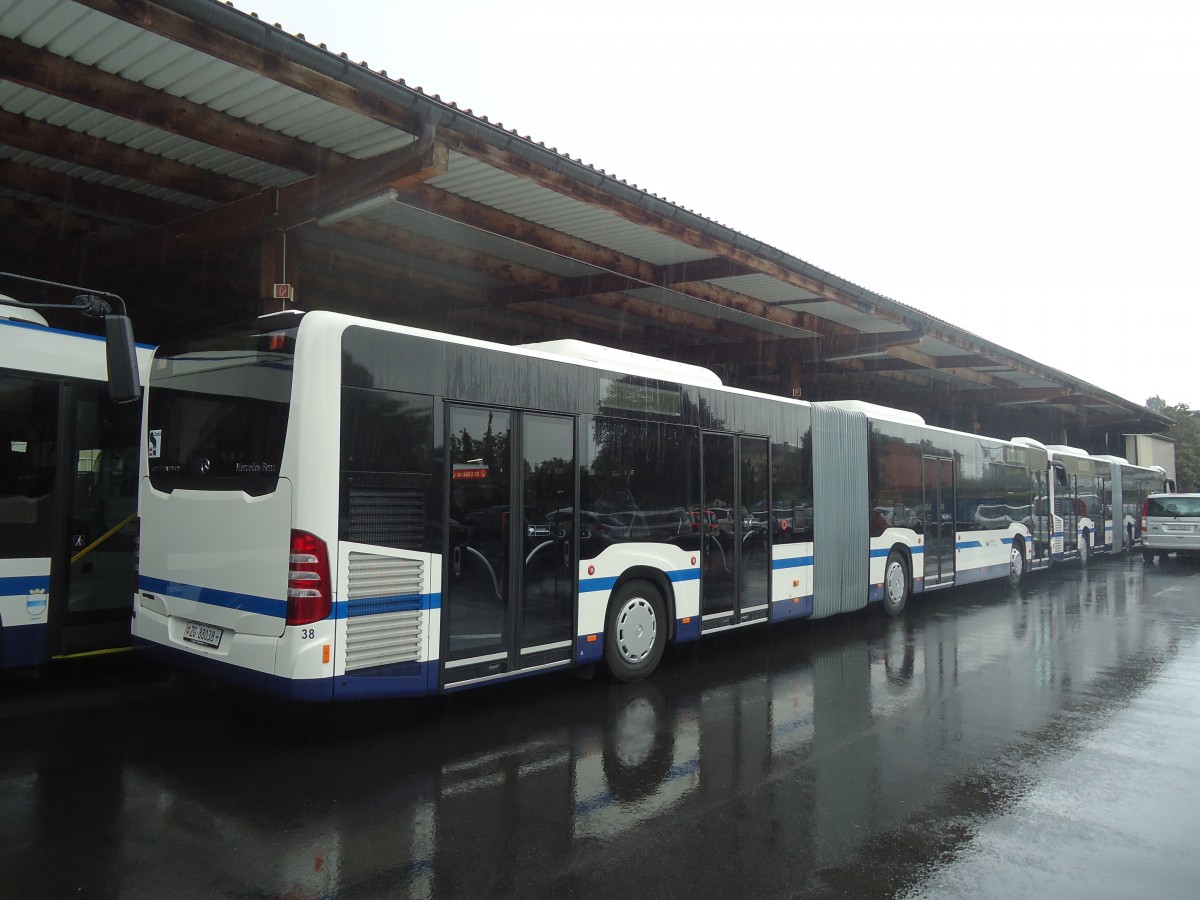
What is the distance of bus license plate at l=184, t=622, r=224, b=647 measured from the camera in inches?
229

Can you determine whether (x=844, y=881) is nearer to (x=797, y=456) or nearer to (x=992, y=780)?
(x=992, y=780)

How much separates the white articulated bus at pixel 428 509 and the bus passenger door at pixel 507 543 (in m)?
0.02

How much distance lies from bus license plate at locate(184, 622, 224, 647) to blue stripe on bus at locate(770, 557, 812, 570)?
5.91 metres

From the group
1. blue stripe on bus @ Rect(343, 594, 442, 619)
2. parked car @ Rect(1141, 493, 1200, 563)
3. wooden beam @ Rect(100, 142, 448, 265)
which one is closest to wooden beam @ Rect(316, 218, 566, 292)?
wooden beam @ Rect(100, 142, 448, 265)

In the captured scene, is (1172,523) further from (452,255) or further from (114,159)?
(114,159)

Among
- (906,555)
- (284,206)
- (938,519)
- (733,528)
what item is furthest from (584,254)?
(938,519)

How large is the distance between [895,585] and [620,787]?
8298 millimetres

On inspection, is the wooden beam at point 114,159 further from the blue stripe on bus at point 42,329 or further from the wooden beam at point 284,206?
the blue stripe on bus at point 42,329

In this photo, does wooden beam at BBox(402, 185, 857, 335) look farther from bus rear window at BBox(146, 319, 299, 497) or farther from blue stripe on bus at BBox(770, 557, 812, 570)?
blue stripe on bus at BBox(770, 557, 812, 570)

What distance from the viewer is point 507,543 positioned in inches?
257

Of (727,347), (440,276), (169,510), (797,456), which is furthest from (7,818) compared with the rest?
(727,347)

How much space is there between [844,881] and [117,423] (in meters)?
6.74

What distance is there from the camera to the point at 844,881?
3.93 metres

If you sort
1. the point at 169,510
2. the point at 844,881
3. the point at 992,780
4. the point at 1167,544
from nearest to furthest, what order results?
the point at 844,881
the point at 992,780
the point at 169,510
the point at 1167,544
